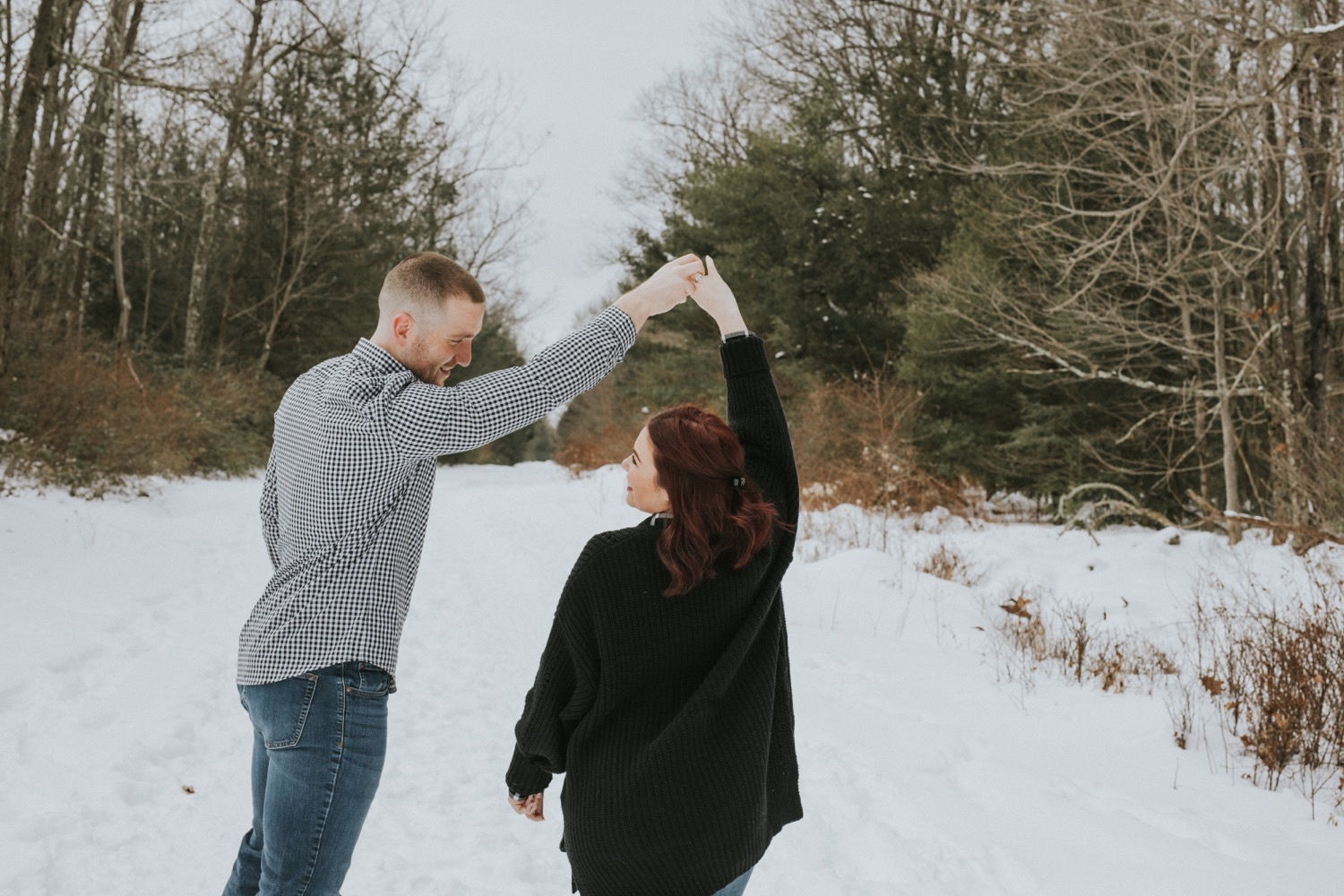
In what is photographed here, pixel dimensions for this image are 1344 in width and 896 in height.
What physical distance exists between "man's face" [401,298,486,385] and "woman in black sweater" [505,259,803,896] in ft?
1.71

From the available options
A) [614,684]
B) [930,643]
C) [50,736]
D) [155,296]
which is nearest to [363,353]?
[614,684]

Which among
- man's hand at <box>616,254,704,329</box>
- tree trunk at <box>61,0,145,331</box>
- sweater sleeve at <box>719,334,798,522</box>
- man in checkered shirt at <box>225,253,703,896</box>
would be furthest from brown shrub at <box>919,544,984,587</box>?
tree trunk at <box>61,0,145,331</box>

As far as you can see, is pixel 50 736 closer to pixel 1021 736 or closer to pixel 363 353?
pixel 363 353

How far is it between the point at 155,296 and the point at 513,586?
20.6 metres

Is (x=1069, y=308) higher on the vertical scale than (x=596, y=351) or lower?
higher

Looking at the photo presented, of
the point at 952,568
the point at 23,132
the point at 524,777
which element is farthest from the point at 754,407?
the point at 23,132

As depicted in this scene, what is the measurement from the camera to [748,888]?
3428 millimetres

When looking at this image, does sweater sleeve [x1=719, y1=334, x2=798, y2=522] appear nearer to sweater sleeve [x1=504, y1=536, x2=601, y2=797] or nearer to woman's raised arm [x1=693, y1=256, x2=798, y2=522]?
woman's raised arm [x1=693, y1=256, x2=798, y2=522]

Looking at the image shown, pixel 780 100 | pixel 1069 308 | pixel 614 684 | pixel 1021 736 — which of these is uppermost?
pixel 780 100

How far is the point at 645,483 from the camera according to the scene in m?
1.91

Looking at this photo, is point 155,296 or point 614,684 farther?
point 155,296

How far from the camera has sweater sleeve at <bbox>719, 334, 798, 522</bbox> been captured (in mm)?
2111

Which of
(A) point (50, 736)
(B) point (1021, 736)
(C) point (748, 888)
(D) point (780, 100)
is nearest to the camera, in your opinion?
(C) point (748, 888)

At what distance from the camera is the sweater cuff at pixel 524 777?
6.66ft
